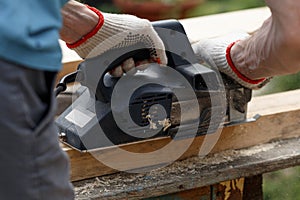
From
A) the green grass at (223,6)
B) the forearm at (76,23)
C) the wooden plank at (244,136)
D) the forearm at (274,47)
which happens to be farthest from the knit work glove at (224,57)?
the green grass at (223,6)

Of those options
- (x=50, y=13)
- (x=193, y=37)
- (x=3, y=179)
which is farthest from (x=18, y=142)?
(x=193, y=37)

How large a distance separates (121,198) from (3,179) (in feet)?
2.34

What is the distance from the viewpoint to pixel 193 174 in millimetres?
1921

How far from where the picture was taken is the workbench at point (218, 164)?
189cm

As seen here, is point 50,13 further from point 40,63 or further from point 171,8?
point 171,8

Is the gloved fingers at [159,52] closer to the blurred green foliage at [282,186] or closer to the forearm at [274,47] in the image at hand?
the forearm at [274,47]

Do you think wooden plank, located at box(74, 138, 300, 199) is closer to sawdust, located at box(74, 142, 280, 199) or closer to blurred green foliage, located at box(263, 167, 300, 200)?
sawdust, located at box(74, 142, 280, 199)

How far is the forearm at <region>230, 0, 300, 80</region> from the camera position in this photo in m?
1.68

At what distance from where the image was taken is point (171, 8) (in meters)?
4.48

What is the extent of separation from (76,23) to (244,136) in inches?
24.2

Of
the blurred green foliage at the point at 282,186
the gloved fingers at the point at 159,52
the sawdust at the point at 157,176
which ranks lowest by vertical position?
the blurred green foliage at the point at 282,186

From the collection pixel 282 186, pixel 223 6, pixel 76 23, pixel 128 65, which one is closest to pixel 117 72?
pixel 128 65

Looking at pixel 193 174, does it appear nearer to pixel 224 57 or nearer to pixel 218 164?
pixel 218 164

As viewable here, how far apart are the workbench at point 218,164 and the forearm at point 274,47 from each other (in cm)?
21
